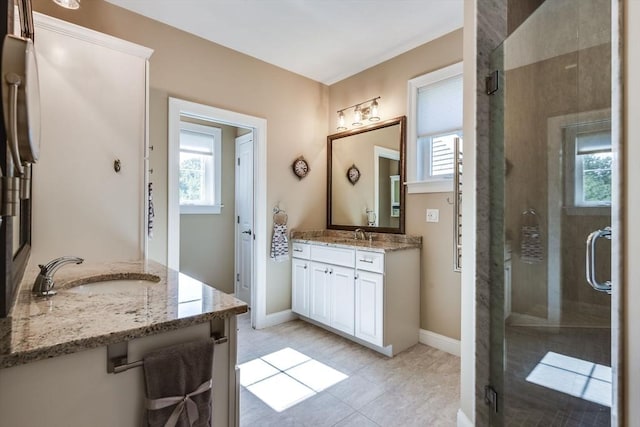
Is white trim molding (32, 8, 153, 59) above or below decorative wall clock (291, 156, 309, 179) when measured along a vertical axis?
Result: above

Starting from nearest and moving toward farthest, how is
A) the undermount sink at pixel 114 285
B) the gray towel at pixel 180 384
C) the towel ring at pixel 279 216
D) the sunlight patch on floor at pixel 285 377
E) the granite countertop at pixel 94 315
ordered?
the granite countertop at pixel 94 315 → the gray towel at pixel 180 384 → the undermount sink at pixel 114 285 → the sunlight patch on floor at pixel 285 377 → the towel ring at pixel 279 216

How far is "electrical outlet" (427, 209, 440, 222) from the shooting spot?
278 cm

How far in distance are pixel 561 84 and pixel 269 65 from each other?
2612 mm

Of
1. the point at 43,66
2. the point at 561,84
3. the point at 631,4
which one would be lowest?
the point at 631,4

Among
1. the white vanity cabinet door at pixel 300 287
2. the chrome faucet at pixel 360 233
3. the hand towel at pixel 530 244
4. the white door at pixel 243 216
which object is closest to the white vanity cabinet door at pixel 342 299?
the white vanity cabinet door at pixel 300 287

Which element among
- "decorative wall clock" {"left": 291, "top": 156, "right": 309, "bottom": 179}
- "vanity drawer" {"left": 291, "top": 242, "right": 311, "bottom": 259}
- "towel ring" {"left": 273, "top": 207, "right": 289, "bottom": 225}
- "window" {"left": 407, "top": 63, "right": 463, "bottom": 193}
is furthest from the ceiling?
"vanity drawer" {"left": 291, "top": 242, "right": 311, "bottom": 259}

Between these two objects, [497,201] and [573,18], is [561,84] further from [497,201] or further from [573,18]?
[497,201]

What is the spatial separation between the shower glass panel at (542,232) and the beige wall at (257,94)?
87.8 inches

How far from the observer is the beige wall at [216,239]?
3.89 meters

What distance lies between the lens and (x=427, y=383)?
2.22m

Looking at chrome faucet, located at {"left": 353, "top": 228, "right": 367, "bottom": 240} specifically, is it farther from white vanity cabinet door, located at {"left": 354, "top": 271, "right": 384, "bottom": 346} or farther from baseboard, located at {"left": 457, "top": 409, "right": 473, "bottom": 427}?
baseboard, located at {"left": 457, "top": 409, "right": 473, "bottom": 427}

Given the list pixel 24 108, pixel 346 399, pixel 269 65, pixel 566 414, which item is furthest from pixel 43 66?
pixel 566 414

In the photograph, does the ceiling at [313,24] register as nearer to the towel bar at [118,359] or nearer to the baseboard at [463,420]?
the towel bar at [118,359]

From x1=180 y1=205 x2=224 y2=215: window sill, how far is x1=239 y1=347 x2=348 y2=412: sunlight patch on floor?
209cm
